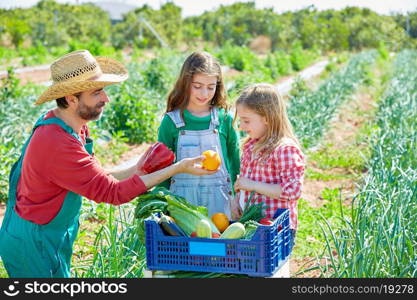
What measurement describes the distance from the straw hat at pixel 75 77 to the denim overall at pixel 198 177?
0.52 meters

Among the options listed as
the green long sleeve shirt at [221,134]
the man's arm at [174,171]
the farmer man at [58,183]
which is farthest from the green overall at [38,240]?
the green long sleeve shirt at [221,134]

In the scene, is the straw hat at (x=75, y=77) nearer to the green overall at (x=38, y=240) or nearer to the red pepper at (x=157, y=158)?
the green overall at (x=38, y=240)

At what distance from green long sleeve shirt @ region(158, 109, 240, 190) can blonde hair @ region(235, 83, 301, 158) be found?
37 centimetres

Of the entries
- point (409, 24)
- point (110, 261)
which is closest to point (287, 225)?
point (110, 261)

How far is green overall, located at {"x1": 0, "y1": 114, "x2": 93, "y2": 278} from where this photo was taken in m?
2.56

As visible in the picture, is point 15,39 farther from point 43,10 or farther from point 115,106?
point 115,106

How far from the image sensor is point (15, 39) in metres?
24.2

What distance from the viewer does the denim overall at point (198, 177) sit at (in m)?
3.23

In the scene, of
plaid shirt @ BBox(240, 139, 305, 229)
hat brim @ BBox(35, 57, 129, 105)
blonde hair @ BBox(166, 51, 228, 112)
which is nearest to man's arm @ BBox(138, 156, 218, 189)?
plaid shirt @ BBox(240, 139, 305, 229)

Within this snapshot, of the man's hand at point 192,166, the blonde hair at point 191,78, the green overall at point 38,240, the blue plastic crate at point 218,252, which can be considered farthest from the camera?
the blonde hair at point 191,78

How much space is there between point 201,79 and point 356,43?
23674mm

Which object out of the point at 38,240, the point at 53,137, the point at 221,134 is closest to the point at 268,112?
the point at 221,134

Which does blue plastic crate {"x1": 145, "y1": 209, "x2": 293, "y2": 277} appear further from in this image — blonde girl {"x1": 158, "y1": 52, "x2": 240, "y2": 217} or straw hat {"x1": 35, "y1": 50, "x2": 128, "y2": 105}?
blonde girl {"x1": 158, "y1": 52, "x2": 240, "y2": 217}

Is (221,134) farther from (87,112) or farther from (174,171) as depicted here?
(87,112)
